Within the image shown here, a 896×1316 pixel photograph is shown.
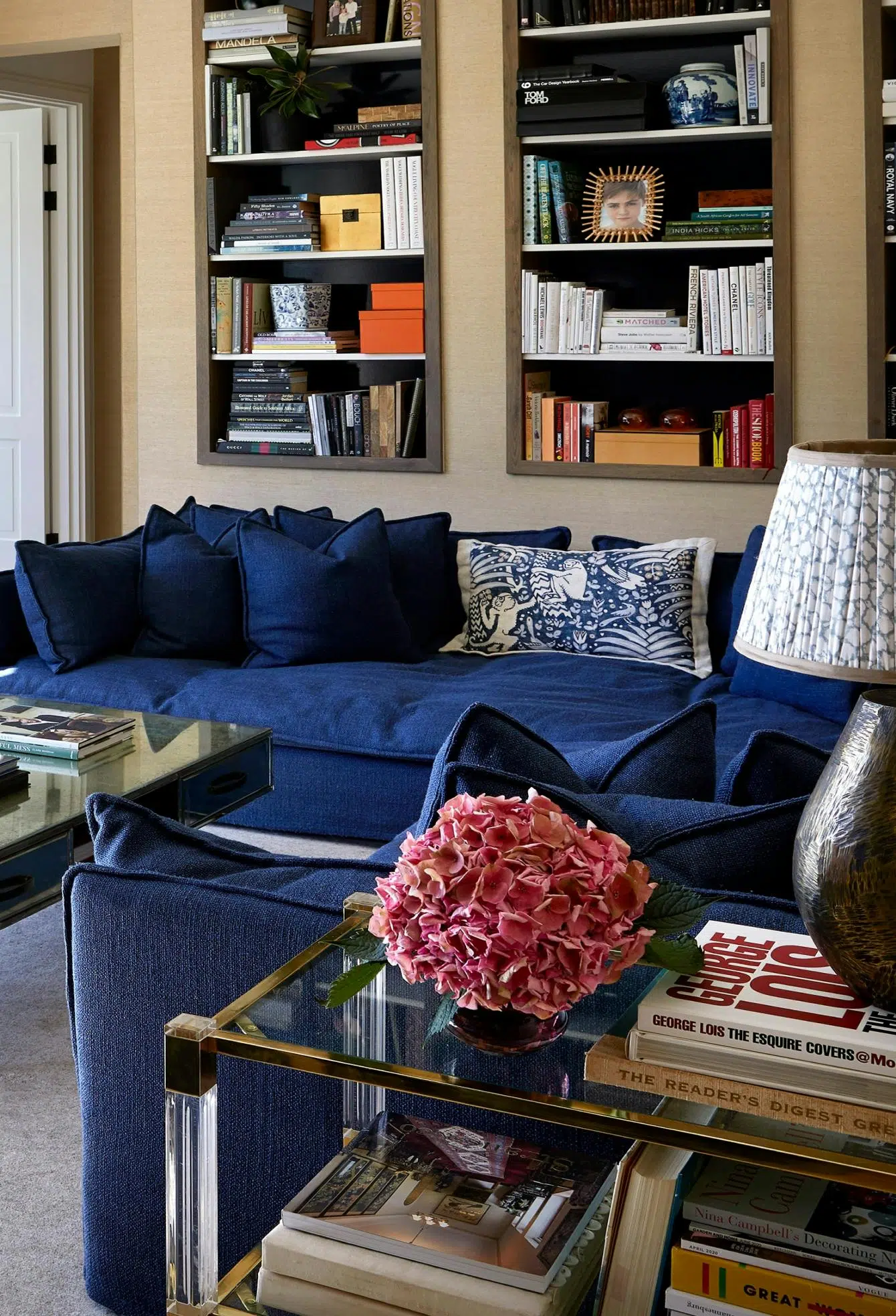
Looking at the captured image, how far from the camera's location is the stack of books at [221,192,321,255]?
5.03 metres

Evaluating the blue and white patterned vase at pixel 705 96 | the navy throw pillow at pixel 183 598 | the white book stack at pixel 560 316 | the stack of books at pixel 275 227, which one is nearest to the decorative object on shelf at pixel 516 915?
the navy throw pillow at pixel 183 598

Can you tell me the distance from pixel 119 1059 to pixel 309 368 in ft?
12.9

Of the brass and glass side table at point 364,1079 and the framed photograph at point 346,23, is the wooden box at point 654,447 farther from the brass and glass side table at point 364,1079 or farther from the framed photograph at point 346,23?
the brass and glass side table at point 364,1079

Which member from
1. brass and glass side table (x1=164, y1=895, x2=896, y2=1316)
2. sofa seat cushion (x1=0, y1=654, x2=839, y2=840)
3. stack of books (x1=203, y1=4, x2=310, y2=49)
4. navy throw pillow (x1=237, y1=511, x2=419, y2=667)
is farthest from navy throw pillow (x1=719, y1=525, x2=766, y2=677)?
brass and glass side table (x1=164, y1=895, x2=896, y2=1316)

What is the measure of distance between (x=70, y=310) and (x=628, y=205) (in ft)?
9.71

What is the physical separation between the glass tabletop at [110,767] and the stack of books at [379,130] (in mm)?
2389

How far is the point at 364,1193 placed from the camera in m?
1.39

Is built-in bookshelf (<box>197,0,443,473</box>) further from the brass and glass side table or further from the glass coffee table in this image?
the brass and glass side table

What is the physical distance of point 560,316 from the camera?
4.68m

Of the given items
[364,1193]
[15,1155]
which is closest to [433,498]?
[15,1155]

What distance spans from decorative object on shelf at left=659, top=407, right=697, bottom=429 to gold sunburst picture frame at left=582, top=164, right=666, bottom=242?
1.79 ft

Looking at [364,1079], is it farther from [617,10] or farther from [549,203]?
[617,10]

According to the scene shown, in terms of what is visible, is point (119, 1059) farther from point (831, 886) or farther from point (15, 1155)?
point (831, 886)

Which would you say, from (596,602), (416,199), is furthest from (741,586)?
(416,199)
